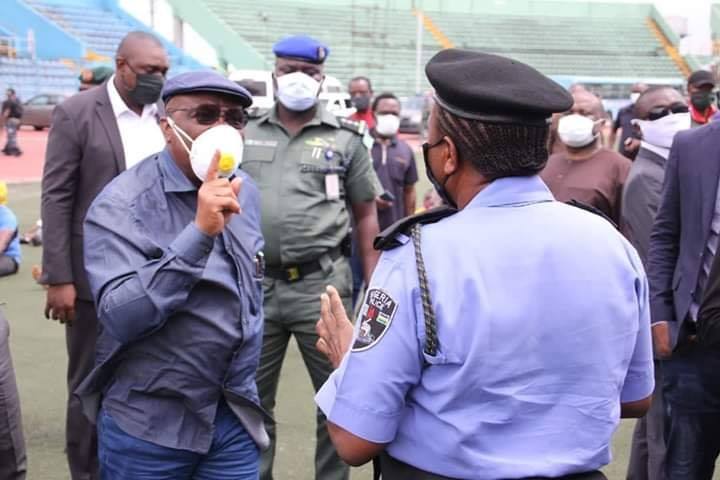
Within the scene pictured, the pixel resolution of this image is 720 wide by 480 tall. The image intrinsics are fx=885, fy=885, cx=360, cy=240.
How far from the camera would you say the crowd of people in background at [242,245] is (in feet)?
7.27

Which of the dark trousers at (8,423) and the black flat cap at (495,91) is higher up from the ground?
the black flat cap at (495,91)

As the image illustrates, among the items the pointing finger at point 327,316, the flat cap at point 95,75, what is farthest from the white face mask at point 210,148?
the flat cap at point 95,75

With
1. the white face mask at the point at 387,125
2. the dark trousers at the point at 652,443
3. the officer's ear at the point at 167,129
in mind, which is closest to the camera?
the officer's ear at the point at 167,129

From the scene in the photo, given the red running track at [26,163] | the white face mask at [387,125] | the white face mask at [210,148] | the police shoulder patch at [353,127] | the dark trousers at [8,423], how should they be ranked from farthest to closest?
the red running track at [26,163] < the white face mask at [387,125] < the police shoulder patch at [353,127] < the dark trousers at [8,423] < the white face mask at [210,148]

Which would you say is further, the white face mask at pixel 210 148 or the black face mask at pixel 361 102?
the black face mask at pixel 361 102

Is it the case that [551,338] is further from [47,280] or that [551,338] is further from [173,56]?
[173,56]

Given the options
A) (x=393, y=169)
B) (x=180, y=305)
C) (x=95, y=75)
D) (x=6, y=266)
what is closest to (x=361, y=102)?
(x=393, y=169)

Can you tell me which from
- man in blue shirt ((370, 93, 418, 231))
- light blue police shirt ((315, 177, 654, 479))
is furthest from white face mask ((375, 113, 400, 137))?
light blue police shirt ((315, 177, 654, 479))

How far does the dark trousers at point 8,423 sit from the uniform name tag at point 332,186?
4.72 ft

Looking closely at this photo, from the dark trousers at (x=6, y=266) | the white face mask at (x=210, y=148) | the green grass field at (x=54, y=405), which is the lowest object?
the green grass field at (x=54, y=405)

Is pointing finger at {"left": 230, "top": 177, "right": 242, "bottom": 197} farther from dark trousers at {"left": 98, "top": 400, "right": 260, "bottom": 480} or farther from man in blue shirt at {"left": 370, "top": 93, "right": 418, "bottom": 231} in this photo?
man in blue shirt at {"left": 370, "top": 93, "right": 418, "bottom": 231}

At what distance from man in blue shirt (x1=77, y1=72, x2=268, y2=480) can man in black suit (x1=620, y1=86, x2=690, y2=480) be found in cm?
167

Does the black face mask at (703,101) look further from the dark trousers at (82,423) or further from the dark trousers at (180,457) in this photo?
the dark trousers at (180,457)

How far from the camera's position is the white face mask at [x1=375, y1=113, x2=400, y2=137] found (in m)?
6.96
